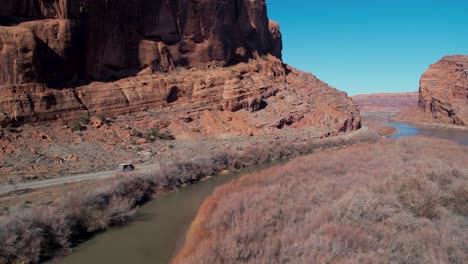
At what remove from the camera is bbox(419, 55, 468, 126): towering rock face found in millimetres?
71688

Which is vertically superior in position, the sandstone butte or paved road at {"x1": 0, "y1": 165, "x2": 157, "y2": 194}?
the sandstone butte

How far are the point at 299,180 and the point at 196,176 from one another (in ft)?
23.9

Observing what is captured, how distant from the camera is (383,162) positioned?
21.2 meters

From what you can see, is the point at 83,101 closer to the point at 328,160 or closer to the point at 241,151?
the point at 241,151

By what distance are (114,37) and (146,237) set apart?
25.4 m

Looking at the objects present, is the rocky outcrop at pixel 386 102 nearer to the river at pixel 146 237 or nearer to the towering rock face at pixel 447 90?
the towering rock face at pixel 447 90

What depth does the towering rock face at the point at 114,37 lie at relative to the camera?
26273mm

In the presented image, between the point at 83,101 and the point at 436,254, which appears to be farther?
the point at 83,101

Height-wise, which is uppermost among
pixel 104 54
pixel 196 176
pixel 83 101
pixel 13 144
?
pixel 104 54

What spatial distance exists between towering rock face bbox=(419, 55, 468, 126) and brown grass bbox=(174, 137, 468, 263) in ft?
209

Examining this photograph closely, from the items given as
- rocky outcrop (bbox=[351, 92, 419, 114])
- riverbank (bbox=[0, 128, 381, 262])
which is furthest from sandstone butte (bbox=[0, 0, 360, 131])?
rocky outcrop (bbox=[351, 92, 419, 114])

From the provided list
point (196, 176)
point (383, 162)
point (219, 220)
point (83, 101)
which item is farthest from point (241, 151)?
point (219, 220)

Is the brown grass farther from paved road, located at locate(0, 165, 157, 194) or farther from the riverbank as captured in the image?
paved road, located at locate(0, 165, 157, 194)

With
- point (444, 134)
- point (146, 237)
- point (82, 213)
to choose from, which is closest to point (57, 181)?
point (82, 213)
